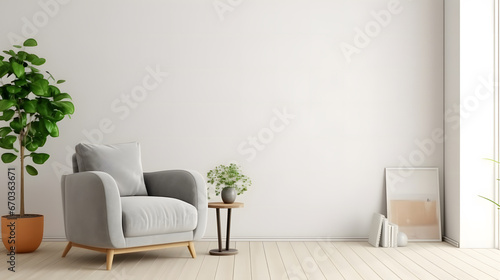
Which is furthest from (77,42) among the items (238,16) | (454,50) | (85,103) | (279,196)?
(454,50)

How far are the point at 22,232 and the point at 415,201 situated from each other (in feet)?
11.4

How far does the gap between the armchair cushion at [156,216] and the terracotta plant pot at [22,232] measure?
3.32ft

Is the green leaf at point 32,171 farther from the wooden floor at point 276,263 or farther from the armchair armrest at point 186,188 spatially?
the armchair armrest at point 186,188

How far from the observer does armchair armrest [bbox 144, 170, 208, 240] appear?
15.2ft

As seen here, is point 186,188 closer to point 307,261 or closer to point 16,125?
point 307,261

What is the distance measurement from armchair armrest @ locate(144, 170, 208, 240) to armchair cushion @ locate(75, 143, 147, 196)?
137 millimetres

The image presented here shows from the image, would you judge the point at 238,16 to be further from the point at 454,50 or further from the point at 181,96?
the point at 454,50

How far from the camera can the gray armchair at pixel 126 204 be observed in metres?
4.20

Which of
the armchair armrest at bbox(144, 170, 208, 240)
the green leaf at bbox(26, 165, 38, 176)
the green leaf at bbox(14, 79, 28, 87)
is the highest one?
the green leaf at bbox(14, 79, 28, 87)

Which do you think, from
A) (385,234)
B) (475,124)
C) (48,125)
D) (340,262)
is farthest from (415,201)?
(48,125)

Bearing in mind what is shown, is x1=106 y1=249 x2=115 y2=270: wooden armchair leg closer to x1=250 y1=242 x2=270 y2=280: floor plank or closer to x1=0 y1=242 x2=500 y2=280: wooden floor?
x1=0 y1=242 x2=500 y2=280: wooden floor

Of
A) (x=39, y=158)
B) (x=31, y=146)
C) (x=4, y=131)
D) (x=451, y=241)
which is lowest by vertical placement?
(x=451, y=241)

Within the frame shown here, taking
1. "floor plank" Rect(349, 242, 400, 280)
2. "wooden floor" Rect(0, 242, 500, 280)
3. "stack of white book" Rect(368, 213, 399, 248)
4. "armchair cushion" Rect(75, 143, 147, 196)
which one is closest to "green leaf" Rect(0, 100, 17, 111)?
"armchair cushion" Rect(75, 143, 147, 196)

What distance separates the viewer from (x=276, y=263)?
4484 millimetres
